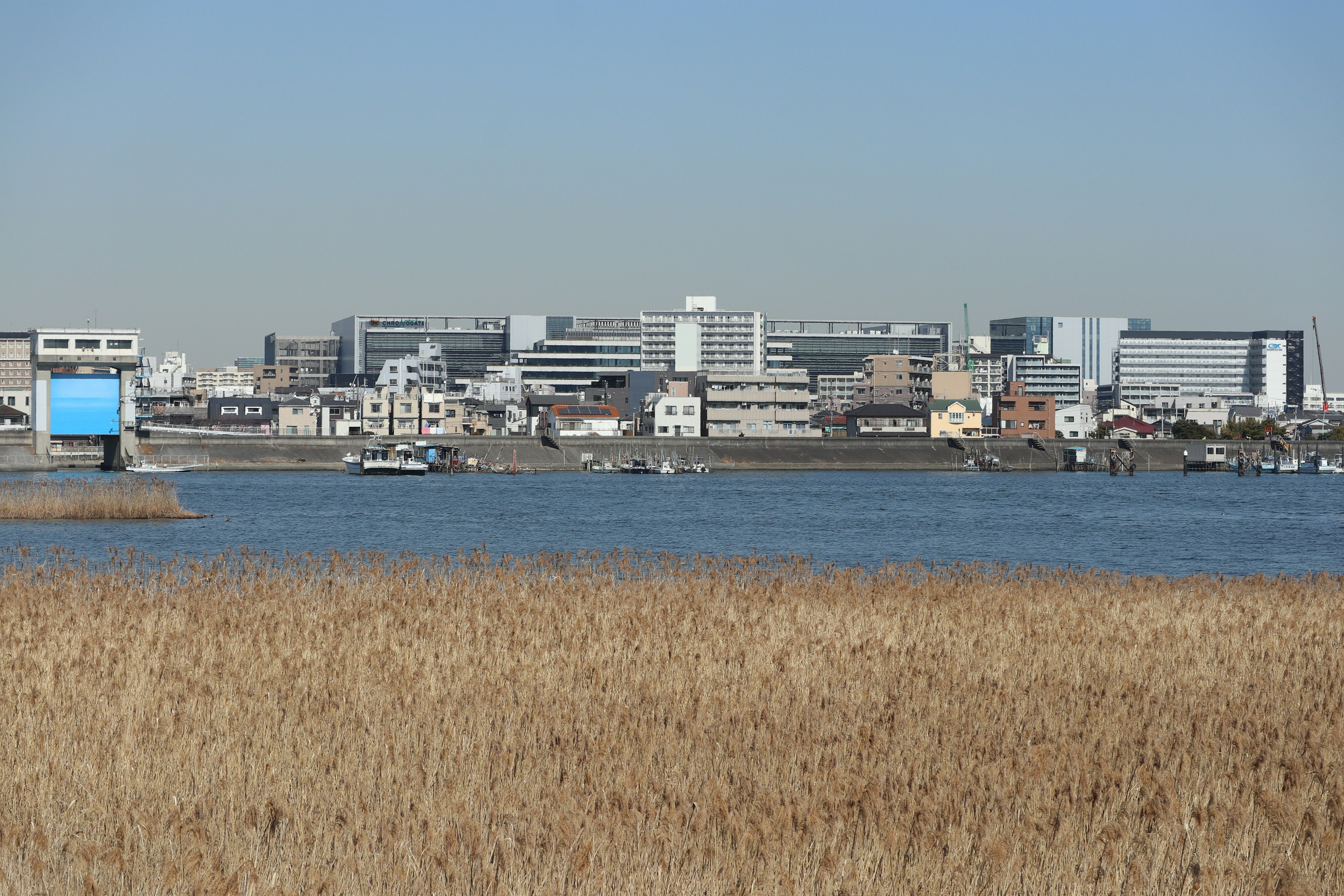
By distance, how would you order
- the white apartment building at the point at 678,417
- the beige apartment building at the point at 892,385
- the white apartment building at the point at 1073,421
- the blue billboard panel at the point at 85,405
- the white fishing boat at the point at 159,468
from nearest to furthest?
1. the white fishing boat at the point at 159,468
2. the blue billboard panel at the point at 85,405
3. the white apartment building at the point at 678,417
4. the white apartment building at the point at 1073,421
5. the beige apartment building at the point at 892,385

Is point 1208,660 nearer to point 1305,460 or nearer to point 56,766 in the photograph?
point 56,766

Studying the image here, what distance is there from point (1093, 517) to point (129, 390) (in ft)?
288

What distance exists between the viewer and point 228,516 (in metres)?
54.5

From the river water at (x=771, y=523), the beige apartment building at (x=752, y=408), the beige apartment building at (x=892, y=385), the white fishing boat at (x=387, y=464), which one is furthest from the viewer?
the beige apartment building at (x=892, y=385)

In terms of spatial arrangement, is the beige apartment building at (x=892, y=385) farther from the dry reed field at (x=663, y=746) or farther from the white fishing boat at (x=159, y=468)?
the dry reed field at (x=663, y=746)

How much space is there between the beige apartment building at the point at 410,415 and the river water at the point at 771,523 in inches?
1588

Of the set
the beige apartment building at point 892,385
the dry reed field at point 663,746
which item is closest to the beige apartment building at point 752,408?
the beige apartment building at point 892,385

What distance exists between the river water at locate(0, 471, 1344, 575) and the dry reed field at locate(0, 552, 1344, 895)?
19.5 meters

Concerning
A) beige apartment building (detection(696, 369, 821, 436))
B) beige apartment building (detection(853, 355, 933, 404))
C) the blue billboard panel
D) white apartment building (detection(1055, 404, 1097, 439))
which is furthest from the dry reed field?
beige apartment building (detection(853, 355, 933, 404))

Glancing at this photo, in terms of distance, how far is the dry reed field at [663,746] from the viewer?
24.4 ft

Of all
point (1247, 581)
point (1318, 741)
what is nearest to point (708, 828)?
point (1318, 741)

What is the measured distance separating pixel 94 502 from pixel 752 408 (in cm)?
10371

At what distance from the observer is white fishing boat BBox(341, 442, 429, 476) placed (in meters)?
113

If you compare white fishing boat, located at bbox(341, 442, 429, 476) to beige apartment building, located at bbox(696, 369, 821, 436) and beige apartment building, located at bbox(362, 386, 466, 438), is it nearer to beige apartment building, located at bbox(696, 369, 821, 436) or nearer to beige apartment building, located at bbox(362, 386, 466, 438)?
beige apartment building, located at bbox(362, 386, 466, 438)
